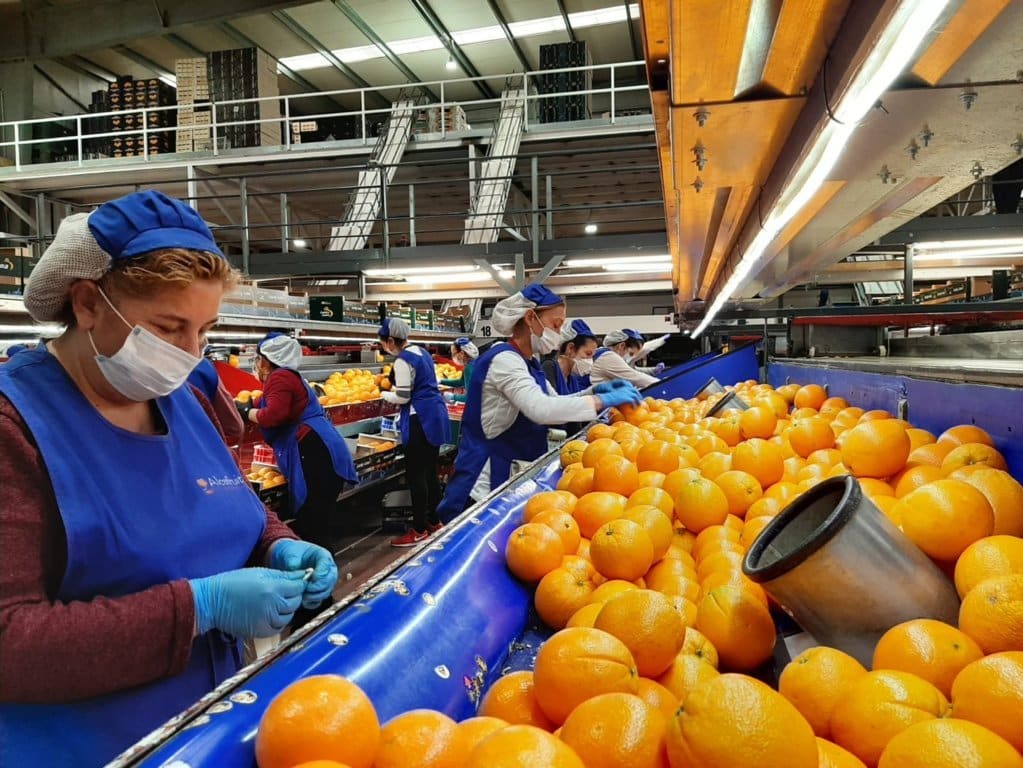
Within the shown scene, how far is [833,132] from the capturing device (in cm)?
150

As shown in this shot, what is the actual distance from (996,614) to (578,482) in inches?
47.7

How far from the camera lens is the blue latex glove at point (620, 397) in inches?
138

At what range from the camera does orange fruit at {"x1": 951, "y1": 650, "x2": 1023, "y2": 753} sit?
68cm

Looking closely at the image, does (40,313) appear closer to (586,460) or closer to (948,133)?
(586,460)

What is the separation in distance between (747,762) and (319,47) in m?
17.0

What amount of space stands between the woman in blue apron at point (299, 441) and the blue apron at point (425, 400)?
143 centimetres

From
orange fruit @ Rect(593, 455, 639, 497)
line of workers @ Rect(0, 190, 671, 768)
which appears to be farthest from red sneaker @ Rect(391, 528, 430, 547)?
line of workers @ Rect(0, 190, 671, 768)

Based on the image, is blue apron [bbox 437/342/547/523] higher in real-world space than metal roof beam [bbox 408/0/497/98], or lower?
lower

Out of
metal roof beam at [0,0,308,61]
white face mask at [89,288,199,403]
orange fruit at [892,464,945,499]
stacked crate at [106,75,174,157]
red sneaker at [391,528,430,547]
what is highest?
metal roof beam at [0,0,308,61]

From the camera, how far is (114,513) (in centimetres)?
113

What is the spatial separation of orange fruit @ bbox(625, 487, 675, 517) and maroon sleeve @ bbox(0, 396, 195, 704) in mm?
1069

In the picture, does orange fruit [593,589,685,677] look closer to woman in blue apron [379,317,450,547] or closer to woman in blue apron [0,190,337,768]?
woman in blue apron [0,190,337,768]

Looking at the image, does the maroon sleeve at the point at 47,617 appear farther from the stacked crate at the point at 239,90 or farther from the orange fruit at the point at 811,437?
the stacked crate at the point at 239,90

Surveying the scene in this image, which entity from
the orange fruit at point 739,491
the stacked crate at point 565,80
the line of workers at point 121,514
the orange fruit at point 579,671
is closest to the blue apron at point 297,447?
the line of workers at point 121,514
